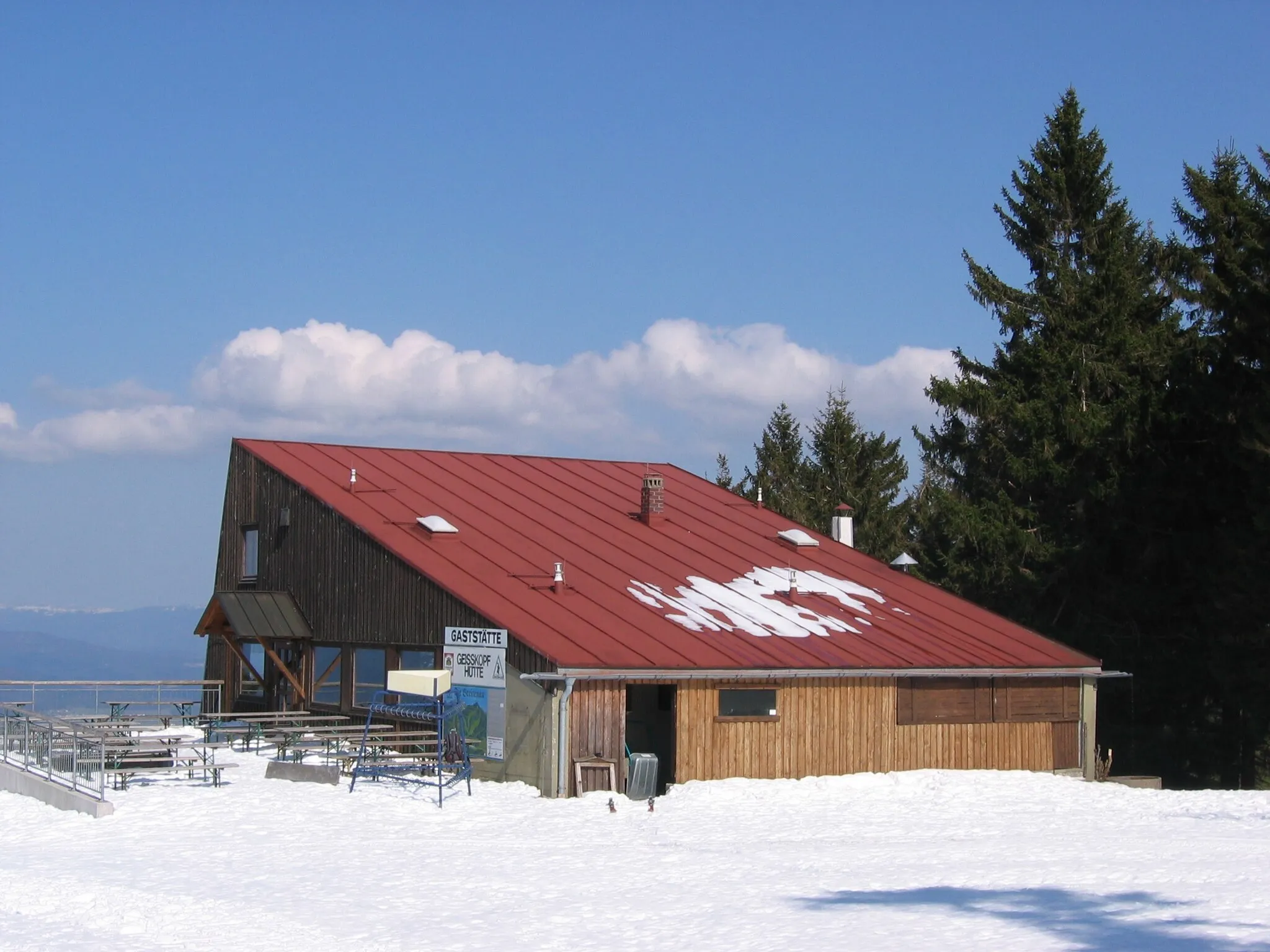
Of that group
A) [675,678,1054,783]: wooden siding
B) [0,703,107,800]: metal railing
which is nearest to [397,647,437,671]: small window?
[675,678,1054,783]: wooden siding

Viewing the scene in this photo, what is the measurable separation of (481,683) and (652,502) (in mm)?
8443

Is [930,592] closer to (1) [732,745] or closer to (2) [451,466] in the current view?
(1) [732,745]

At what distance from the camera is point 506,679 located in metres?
24.2

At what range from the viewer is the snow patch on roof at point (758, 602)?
86.9 feet

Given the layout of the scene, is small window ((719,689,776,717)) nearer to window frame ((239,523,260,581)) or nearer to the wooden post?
the wooden post

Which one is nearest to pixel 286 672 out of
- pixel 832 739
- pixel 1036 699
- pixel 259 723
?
pixel 259 723

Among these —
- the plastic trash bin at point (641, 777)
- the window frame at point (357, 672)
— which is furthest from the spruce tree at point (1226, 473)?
the window frame at point (357, 672)

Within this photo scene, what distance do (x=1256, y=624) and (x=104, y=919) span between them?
2853 cm

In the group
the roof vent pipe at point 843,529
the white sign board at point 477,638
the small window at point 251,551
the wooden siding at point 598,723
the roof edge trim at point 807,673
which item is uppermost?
the roof vent pipe at point 843,529

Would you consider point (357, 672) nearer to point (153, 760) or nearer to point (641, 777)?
point (153, 760)

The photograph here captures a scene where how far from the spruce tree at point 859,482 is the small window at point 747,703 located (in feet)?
106

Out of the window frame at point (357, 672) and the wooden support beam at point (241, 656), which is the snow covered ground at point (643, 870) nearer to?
the window frame at point (357, 672)

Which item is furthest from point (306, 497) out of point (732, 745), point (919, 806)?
point (919, 806)

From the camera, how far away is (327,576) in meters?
29.8
